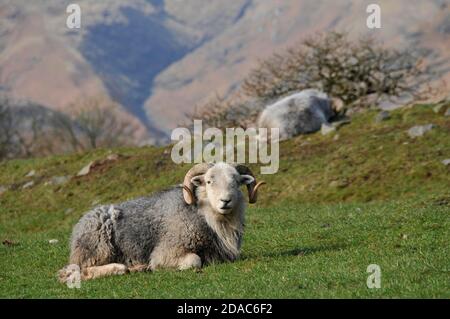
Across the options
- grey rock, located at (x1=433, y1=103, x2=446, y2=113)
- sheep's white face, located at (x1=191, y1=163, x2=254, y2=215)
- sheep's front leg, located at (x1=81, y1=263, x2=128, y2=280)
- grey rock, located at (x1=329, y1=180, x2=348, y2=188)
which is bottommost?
sheep's front leg, located at (x1=81, y1=263, x2=128, y2=280)

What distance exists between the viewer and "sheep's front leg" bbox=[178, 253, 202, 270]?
51.3 ft

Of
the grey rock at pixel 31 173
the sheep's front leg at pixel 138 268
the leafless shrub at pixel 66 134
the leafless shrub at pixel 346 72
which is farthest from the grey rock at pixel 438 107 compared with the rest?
the leafless shrub at pixel 66 134

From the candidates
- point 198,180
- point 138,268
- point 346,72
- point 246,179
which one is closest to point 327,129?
point 346,72

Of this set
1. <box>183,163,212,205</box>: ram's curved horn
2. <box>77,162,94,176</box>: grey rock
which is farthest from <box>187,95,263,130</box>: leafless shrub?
<box>183,163,212,205</box>: ram's curved horn

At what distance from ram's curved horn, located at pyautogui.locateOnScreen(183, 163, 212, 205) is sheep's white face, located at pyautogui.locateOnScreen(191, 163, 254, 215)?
0.10 m

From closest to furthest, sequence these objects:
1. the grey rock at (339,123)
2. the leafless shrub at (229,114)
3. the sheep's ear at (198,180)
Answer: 1. the sheep's ear at (198,180)
2. the grey rock at (339,123)
3. the leafless shrub at (229,114)

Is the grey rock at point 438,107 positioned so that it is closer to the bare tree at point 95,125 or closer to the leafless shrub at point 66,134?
the bare tree at point 95,125

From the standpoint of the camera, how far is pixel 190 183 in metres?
16.6

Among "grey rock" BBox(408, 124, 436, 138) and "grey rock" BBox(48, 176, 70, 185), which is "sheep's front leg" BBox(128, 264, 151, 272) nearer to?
"grey rock" BBox(408, 124, 436, 138)

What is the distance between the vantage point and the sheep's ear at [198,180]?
16.5 m

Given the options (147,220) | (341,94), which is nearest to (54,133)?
(341,94)

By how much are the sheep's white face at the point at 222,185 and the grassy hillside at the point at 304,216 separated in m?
1.22
